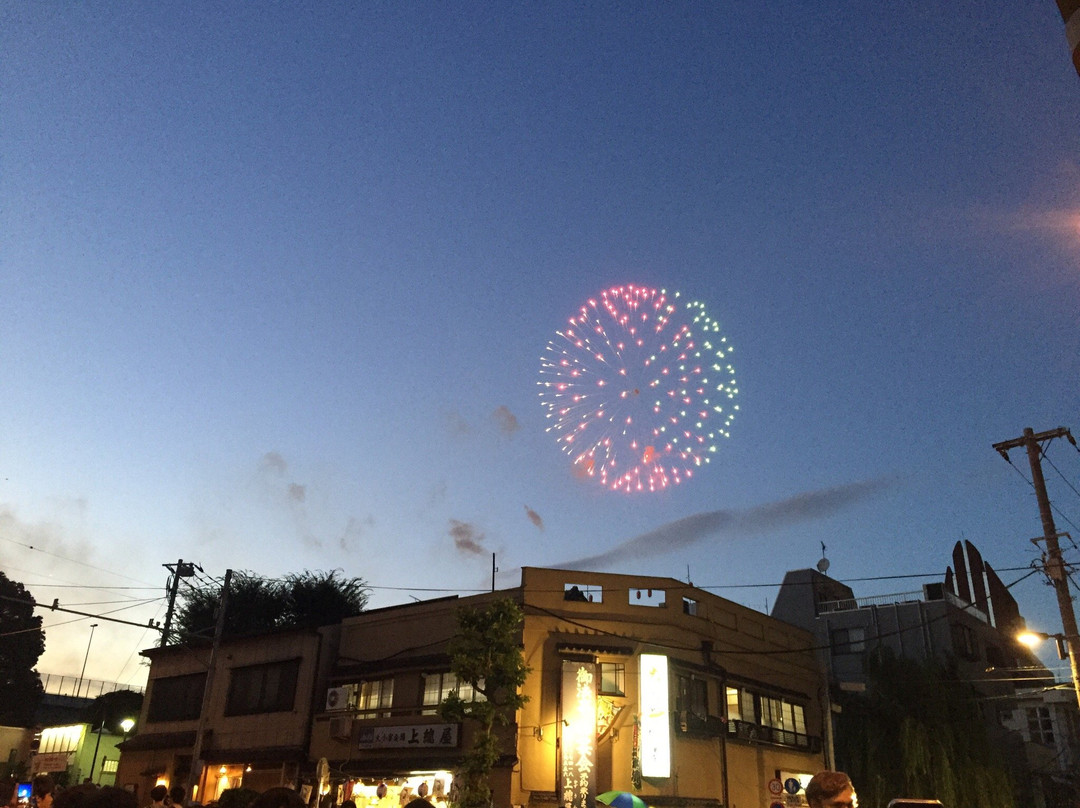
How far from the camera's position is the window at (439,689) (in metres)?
30.0

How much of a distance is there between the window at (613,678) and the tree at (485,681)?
127 inches

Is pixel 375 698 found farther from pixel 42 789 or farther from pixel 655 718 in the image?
pixel 42 789

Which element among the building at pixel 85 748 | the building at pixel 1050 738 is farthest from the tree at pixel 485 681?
the building at pixel 85 748

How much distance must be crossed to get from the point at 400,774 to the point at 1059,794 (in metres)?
37.3

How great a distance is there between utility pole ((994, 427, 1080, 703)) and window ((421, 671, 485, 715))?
17.3 m

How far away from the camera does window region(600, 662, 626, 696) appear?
29.7 m

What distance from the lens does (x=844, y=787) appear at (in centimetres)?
546

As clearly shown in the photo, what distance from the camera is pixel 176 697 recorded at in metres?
41.1

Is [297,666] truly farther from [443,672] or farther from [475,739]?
[475,739]

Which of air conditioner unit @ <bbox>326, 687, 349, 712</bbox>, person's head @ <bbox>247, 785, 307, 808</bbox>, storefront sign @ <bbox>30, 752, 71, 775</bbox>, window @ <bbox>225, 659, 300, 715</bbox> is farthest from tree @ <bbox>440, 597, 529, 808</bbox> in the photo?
storefront sign @ <bbox>30, 752, 71, 775</bbox>

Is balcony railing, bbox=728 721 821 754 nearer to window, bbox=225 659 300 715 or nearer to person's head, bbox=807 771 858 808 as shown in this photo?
window, bbox=225 659 300 715

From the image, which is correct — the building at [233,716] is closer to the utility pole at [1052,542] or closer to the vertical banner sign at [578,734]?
the vertical banner sign at [578,734]

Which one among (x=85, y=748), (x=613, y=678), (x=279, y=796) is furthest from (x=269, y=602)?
(x=279, y=796)

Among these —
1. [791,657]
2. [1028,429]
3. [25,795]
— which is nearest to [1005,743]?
[791,657]
